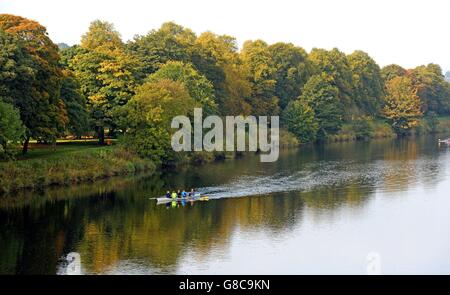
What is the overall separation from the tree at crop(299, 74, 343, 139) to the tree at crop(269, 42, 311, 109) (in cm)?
285

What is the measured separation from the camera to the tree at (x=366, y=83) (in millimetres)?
124000

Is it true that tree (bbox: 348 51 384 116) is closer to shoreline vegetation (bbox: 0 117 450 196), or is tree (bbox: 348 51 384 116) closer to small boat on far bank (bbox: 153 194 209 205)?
shoreline vegetation (bbox: 0 117 450 196)

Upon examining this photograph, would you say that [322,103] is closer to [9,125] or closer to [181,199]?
[181,199]

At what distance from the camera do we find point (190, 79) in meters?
73.2

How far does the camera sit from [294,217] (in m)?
40.7

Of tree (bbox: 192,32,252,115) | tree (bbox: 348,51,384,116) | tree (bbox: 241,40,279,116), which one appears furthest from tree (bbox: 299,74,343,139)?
tree (bbox: 348,51,384,116)

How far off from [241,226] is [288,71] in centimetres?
7414

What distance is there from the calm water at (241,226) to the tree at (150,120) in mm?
3854

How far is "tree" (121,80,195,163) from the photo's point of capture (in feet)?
202

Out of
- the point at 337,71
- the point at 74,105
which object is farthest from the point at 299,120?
the point at 74,105

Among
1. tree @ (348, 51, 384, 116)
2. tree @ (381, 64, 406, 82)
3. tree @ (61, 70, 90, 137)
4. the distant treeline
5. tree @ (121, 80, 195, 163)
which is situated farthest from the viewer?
tree @ (381, 64, 406, 82)

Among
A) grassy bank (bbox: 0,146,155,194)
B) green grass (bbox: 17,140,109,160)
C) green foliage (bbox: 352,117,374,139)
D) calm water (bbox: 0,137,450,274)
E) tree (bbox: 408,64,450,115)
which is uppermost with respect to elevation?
tree (bbox: 408,64,450,115)
